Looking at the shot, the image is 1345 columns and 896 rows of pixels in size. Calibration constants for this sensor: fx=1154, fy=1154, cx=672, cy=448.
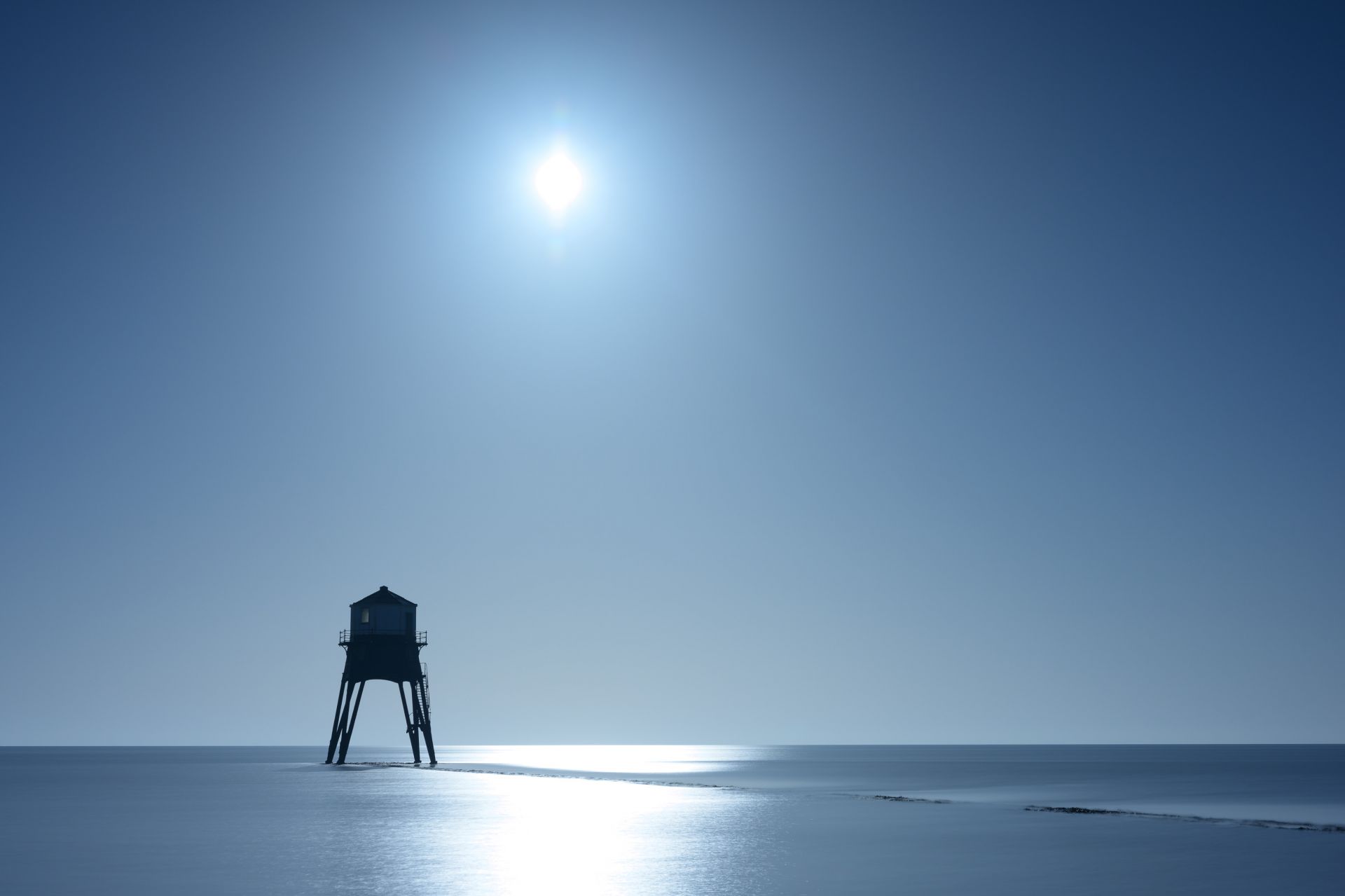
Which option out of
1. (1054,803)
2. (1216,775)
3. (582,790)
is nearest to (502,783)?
(582,790)

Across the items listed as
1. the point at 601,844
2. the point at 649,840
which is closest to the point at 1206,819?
the point at 649,840

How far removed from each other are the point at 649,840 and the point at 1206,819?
29.3 m

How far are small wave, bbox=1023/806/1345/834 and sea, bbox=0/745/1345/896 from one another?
239 millimetres

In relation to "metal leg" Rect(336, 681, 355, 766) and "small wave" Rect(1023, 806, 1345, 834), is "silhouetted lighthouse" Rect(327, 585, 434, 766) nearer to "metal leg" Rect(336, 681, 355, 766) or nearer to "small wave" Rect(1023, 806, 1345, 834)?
"metal leg" Rect(336, 681, 355, 766)

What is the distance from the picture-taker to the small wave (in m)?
48.2

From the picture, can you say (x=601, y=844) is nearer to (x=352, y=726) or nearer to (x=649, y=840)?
(x=649, y=840)

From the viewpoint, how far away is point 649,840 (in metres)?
40.0

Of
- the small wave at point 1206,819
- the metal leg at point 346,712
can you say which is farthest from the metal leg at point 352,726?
the small wave at point 1206,819

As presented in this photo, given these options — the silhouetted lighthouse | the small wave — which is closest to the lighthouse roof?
the silhouetted lighthouse

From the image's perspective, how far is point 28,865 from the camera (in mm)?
33250

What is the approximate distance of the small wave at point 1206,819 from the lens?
48.2m

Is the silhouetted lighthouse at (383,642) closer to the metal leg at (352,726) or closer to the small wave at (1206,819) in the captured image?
the metal leg at (352,726)

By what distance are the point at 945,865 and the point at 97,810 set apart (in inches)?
1808

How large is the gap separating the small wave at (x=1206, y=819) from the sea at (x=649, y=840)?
9.4 inches
